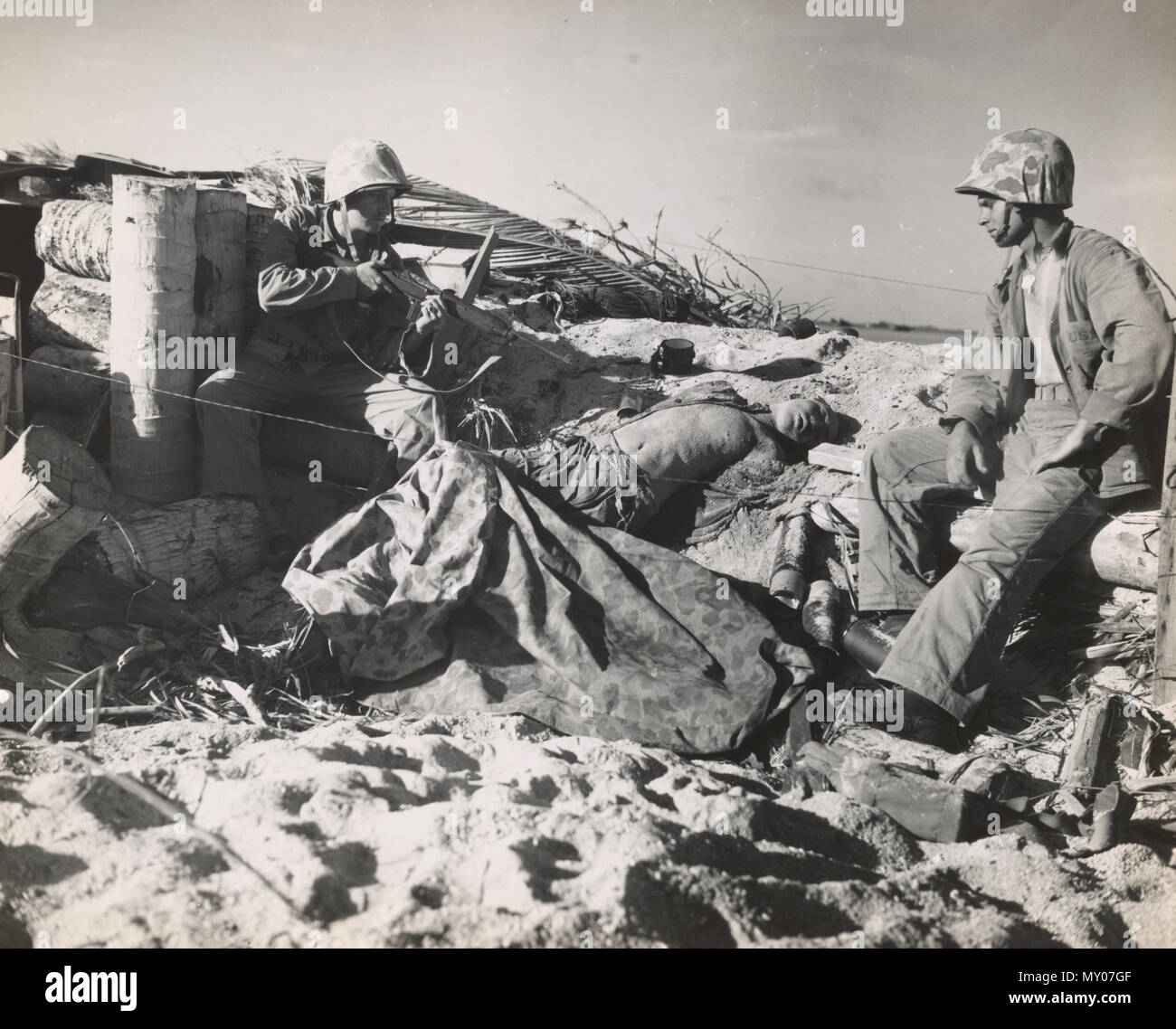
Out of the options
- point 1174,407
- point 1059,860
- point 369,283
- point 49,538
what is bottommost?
point 1059,860

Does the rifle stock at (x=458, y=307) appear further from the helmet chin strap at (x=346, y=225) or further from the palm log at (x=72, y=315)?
the palm log at (x=72, y=315)

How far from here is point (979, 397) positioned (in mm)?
4852

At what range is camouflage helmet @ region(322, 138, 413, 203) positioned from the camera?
5695mm

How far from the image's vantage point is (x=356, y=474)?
566 centimetres

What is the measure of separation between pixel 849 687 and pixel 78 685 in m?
3.10

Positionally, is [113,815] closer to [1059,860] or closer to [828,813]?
[828,813]

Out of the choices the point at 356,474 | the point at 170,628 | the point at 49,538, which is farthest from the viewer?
the point at 356,474

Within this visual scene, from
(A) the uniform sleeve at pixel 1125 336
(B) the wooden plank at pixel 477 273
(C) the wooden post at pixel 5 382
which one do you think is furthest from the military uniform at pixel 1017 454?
(C) the wooden post at pixel 5 382

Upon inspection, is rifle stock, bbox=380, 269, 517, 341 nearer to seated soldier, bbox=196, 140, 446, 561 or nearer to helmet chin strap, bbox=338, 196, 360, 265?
seated soldier, bbox=196, 140, 446, 561

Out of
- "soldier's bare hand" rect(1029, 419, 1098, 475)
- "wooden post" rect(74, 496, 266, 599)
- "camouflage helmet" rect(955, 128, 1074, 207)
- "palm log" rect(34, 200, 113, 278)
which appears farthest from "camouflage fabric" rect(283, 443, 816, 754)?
"palm log" rect(34, 200, 113, 278)

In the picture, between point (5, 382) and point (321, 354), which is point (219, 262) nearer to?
point (321, 354)

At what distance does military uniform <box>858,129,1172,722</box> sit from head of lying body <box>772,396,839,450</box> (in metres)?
0.69

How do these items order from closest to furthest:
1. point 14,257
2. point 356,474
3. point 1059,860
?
point 1059,860 < point 356,474 < point 14,257
